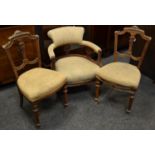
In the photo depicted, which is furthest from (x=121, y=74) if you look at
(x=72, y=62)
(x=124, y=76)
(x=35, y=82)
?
(x=35, y=82)

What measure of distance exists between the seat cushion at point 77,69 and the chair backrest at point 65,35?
0.77ft

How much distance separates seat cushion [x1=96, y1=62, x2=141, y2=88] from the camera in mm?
2129

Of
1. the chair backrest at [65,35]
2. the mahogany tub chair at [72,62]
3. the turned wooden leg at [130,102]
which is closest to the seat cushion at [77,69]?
the mahogany tub chair at [72,62]

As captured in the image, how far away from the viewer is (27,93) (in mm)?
1941

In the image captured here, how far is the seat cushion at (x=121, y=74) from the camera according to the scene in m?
2.13

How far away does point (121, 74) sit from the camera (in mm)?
2223

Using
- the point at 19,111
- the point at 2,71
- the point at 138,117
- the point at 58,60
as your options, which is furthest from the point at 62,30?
the point at 138,117

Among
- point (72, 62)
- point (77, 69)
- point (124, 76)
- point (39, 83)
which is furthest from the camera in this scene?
point (72, 62)

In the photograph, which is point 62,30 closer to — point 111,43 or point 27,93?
point 27,93

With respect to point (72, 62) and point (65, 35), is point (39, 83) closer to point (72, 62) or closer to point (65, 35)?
point (72, 62)

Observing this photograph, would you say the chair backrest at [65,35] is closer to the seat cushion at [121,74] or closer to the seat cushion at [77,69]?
the seat cushion at [77,69]

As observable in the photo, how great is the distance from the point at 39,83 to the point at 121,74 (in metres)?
0.89

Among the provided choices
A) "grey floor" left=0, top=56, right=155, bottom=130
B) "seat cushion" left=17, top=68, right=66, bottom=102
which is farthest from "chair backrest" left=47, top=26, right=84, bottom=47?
"grey floor" left=0, top=56, right=155, bottom=130
